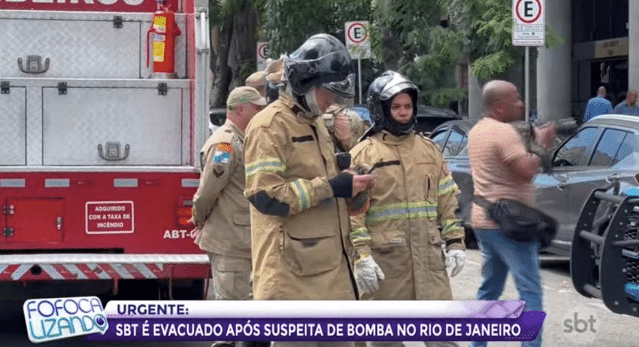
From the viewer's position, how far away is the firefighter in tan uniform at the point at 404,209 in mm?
6805

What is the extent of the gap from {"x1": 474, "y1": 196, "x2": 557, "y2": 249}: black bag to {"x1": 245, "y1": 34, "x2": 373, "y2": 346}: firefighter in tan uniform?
75.5 inches

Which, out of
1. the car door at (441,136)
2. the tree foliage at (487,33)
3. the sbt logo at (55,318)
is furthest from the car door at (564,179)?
the tree foliage at (487,33)

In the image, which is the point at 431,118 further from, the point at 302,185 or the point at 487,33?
the point at 302,185

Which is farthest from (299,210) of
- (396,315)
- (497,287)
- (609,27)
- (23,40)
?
(609,27)

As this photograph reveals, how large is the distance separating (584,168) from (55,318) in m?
8.04

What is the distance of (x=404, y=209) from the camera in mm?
6855

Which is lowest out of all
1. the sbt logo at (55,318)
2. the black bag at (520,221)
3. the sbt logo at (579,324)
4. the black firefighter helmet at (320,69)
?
the sbt logo at (579,324)

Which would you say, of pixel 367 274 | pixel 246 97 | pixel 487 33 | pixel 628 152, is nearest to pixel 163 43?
pixel 246 97

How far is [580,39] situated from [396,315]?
107 feet

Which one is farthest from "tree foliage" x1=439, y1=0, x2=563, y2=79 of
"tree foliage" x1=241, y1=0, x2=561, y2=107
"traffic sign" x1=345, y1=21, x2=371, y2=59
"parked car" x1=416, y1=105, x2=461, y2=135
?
"traffic sign" x1=345, y1=21, x2=371, y2=59

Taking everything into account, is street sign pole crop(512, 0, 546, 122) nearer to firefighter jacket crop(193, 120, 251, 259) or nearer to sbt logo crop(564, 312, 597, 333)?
sbt logo crop(564, 312, 597, 333)

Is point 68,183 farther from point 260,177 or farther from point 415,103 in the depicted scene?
point 260,177

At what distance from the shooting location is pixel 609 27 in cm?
3584

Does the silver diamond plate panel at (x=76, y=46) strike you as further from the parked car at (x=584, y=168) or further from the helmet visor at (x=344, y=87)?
the parked car at (x=584, y=168)
